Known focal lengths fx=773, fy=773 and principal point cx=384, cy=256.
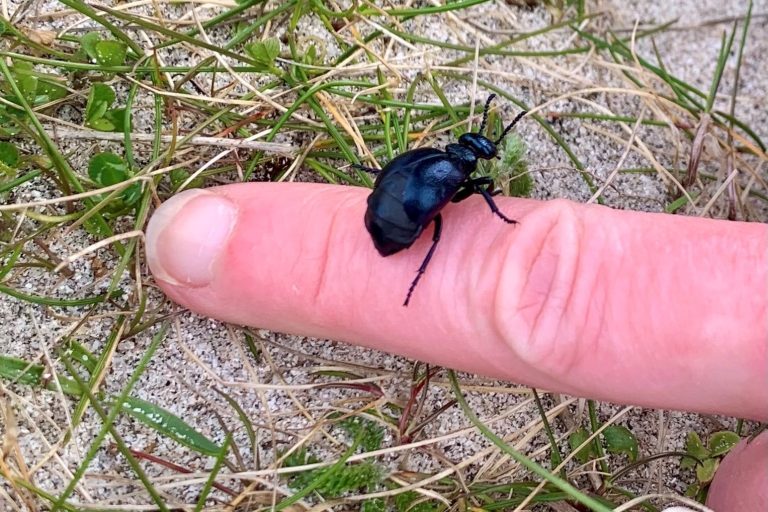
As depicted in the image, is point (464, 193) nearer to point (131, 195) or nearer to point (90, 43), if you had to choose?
point (131, 195)

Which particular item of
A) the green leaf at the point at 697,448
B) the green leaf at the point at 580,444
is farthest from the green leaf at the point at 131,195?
the green leaf at the point at 697,448

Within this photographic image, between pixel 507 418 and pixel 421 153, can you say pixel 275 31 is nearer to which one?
pixel 421 153

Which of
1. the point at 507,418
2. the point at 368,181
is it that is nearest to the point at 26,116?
the point at 368,181

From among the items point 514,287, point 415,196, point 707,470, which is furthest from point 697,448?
point 415,196

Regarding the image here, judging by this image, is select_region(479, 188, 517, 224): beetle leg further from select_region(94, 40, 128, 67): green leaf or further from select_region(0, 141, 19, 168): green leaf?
Result: select_region(0, 141, 19, 168): green leaf

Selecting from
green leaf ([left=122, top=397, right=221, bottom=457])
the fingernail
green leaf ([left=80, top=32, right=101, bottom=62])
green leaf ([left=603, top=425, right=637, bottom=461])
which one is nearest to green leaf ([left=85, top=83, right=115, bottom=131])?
green leaf ([left=80, top=32, right=101, bottom=62])

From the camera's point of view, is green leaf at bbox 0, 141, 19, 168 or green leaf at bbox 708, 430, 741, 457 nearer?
green leaf at bbox 0, 141, 19, 168

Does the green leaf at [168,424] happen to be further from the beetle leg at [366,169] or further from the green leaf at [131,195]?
the beetle leg at [366,169]
